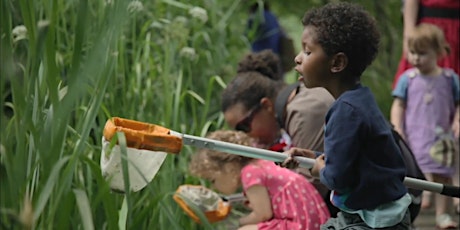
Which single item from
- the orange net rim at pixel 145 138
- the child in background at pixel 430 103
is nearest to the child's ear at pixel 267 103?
the child in background at pixel 430 103

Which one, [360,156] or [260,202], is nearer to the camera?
[360,156]

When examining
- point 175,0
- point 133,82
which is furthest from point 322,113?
point 175,0

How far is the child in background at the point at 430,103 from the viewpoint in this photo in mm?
6129

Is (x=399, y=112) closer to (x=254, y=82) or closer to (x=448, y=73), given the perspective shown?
(x=448, y=73)

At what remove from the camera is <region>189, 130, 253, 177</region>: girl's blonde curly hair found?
4.63 m

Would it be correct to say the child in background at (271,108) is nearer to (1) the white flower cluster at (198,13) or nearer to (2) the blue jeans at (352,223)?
(1) the white flower cluster at (198,13)

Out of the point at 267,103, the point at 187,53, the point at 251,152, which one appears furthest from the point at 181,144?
the point at 187,53

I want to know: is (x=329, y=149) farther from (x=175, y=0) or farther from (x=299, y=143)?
(x=175, y=0)

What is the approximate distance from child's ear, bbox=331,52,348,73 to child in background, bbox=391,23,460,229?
2.72 metres

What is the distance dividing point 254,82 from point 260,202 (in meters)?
1.01

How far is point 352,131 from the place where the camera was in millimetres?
3328

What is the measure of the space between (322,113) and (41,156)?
2394 millimetres

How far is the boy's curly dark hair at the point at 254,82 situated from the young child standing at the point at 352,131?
64.8 inches

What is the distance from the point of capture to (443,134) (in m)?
6.18
